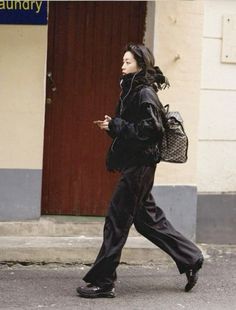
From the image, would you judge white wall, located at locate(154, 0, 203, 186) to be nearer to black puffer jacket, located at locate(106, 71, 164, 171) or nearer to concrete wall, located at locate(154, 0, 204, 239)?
concrete wall, located at locate(154, 0, 204, 239)

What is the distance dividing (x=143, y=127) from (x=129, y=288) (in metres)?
1.43

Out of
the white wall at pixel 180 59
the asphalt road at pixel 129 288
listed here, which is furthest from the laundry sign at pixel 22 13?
the asphalt road at pixel 129 288

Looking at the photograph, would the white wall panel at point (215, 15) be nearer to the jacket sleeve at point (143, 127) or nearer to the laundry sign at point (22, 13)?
the laundry sign at point (22, 13)

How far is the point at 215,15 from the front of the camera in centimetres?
707

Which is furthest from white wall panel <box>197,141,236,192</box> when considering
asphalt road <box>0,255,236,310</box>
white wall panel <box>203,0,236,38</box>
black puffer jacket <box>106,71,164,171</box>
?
black puffer jacket <box>106,71,164,171</box>

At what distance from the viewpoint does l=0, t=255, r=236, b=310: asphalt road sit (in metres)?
5.50

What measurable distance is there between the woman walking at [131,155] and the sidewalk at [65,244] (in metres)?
0.93

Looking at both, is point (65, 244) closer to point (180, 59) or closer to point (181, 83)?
point (181, 83)

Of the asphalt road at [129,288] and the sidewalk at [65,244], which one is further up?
the sidewalk at [65,244]

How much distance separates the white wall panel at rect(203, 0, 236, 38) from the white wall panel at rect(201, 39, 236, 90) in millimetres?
76

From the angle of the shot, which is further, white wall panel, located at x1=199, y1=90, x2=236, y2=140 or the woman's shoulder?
white wall panel, located at x1=199, y1=90, x2=236, y2=140

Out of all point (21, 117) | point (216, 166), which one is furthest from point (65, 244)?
point (216, 166)

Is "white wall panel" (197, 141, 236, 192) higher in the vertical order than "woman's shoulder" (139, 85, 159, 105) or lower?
lower

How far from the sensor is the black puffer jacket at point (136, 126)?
17.4ft
